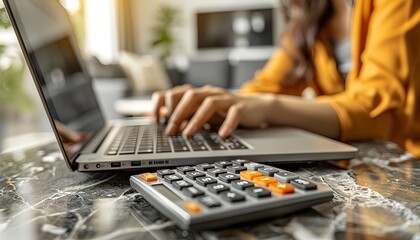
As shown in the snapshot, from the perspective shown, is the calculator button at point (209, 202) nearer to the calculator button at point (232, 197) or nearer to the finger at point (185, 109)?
the calculator button at point (232, 197)

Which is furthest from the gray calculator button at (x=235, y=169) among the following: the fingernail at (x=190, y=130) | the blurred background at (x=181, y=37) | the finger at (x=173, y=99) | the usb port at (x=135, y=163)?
the blurred background at (x=181, y=37)

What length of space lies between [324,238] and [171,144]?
0.29 m

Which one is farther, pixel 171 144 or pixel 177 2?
pixel 177 2

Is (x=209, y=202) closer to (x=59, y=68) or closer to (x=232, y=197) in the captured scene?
(x=232, y=197)

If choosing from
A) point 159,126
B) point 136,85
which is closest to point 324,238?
point 159,126

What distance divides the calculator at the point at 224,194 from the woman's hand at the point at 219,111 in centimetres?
22

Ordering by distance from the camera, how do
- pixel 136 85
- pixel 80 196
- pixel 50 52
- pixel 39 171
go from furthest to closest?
1. pixel 136 85
2. pixel 50 52
3. pixel 39 171
4. pixel 80 196

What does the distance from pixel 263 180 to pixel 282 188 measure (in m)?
0.03

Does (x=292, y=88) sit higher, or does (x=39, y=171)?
(x=39, y=171)

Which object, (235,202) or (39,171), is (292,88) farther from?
(235,202)

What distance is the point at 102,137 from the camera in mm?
639

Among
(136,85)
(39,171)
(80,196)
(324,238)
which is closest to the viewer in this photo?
(324,238)

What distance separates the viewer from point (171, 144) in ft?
1.68

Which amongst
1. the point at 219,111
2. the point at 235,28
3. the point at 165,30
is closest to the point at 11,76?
the point at 219,111
